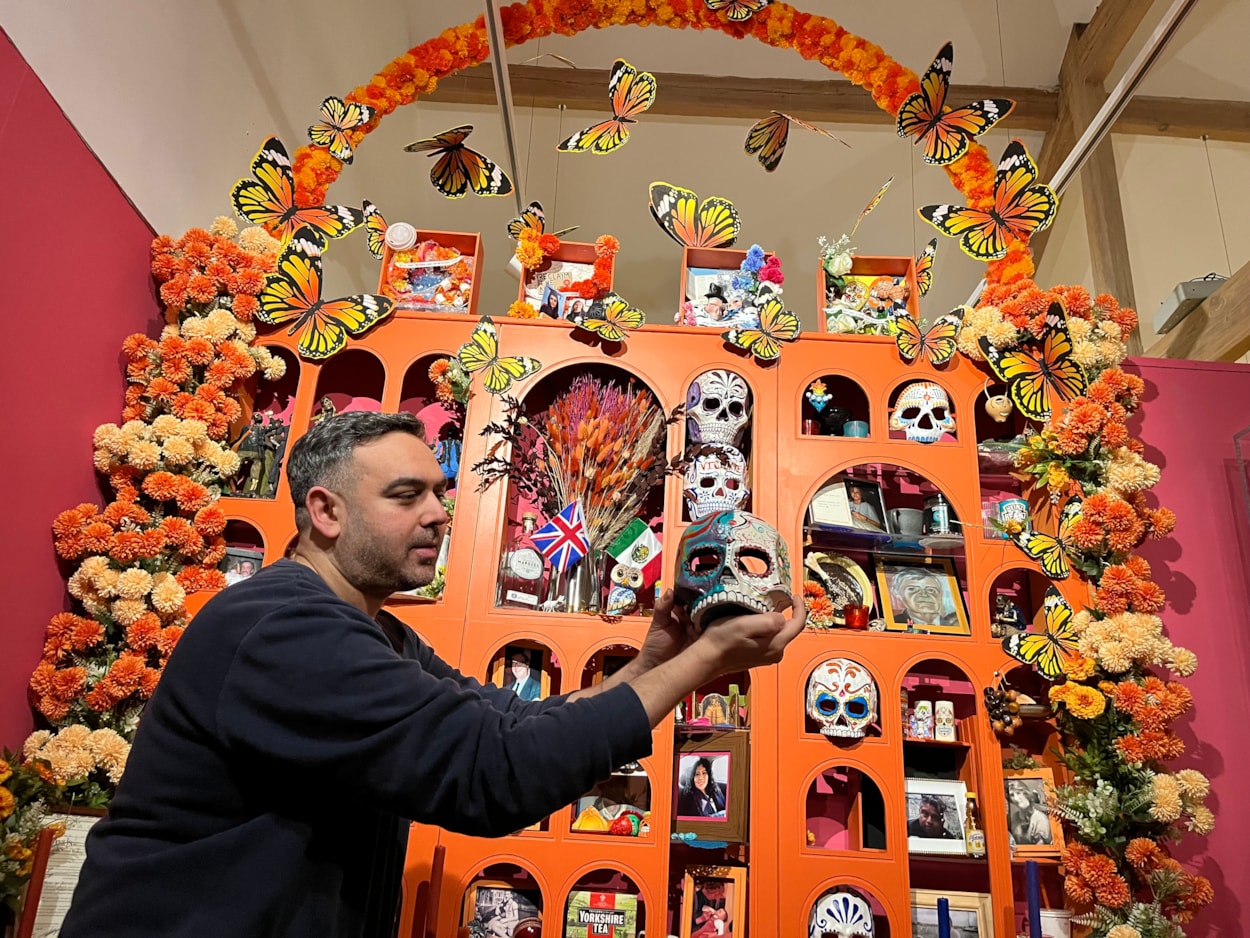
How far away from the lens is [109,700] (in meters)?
2.85

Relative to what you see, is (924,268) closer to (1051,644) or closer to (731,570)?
(1051,644)

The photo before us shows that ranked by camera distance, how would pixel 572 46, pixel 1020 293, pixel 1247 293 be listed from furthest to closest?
1. pixel 572 46
2. pixel 1247 293
3. pixel 1020 293

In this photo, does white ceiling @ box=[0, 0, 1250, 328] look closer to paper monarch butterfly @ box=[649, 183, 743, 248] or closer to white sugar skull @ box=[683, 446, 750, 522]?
paper monarch butterfly @ box=[649, 183, 743, 248]

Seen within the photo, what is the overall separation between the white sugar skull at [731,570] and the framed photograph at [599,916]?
1.87m

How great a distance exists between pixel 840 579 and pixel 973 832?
930 millimetres

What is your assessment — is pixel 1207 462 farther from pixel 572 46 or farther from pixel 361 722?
pixel 572 46

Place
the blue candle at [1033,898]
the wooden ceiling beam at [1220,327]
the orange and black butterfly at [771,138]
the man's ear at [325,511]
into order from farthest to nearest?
the wooden ceiling beam at [1220,327], the orange and black butterfly at [771,138], the blue candle at [1033,898], the man's ear at [325,511]

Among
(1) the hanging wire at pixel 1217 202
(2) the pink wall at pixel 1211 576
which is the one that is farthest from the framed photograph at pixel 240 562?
(1) the hanging wire at pixel 1217 202

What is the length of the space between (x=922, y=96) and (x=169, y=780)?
11.2ft

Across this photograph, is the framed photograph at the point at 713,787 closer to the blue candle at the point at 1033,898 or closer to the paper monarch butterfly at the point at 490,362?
the blue candle at the point at 1033,898

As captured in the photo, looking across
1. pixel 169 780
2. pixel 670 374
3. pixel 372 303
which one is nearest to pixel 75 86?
pixel 372 303

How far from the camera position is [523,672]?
133 inches

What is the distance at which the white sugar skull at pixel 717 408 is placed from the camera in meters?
3.46

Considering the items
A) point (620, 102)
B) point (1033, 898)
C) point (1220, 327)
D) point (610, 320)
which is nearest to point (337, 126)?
point (620, 102)
